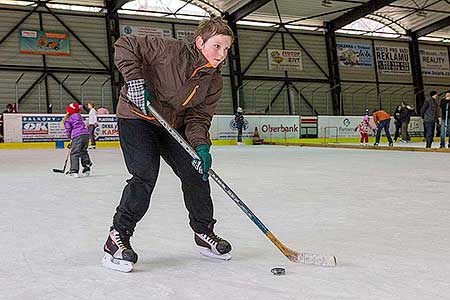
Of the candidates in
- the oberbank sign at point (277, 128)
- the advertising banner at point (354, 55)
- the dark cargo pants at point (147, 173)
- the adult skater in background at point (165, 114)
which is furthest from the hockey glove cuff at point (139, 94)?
the advertising banner at point (354, 55)

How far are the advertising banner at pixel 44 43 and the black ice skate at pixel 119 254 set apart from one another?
1977 centimetres

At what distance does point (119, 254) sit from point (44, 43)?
2008cm

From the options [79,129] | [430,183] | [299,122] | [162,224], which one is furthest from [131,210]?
[299,122]

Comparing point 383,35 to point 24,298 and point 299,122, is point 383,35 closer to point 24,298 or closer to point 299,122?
point 299,122

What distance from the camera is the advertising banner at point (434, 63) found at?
93.4ft

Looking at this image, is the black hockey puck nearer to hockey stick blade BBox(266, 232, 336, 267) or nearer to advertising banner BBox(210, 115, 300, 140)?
hockey stick blade BBox(266, 232, 336, 267)

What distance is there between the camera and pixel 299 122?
21234 millimetres

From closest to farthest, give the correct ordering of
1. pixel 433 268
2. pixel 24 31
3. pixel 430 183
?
1. pixel 433 268
2. pixel 430 183
3. pixel 24 31

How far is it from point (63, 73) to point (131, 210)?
19765mm

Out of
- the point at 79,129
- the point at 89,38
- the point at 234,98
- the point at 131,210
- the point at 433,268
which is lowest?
the point at 433,268

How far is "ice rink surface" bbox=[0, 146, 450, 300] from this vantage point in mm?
2215

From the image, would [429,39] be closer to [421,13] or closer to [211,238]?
[421,13]

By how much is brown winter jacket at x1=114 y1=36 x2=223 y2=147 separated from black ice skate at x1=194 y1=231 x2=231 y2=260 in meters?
0.50

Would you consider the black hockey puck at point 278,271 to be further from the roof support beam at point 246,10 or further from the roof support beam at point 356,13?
the roof support beam at point 356,13
